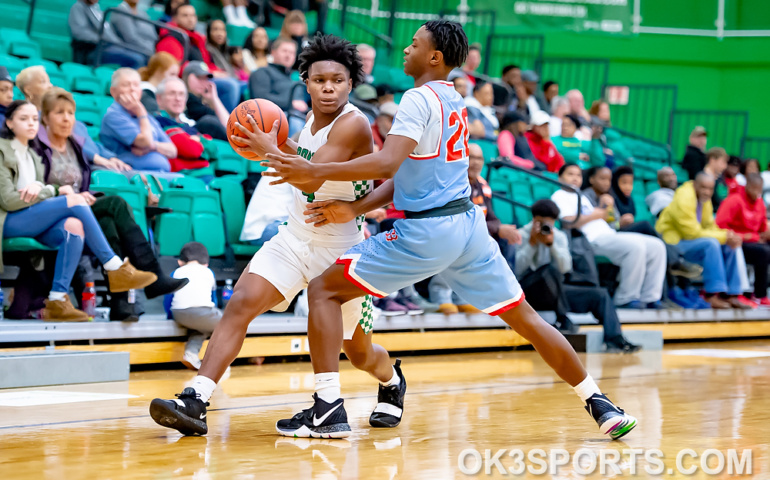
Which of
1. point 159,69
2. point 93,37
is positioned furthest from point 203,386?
point 93,37

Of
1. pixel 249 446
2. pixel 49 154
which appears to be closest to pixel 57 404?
pixel 249 446

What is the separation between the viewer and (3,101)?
5.83 meters

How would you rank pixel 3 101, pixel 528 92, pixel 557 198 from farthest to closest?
pixel 528 92 < pixel 557 198 < pixel 3 101

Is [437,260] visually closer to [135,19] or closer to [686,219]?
[135,19]

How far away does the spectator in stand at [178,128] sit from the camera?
6805mm

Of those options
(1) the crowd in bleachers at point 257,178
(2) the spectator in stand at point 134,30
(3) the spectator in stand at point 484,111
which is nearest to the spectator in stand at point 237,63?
(1) the crowd in bleachers at point 257,178

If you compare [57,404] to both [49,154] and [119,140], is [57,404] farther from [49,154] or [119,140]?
[119,140]

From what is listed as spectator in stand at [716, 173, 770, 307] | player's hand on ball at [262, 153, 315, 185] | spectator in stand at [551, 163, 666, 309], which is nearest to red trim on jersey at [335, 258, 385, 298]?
player's hand on ball at [262, 153, 315, 185]

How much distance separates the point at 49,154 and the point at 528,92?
25.9 feet

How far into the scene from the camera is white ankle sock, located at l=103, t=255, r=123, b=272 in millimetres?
5152

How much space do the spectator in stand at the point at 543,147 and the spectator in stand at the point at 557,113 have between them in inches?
41.7

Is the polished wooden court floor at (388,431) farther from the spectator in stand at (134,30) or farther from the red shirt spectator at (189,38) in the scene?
the spectator in stand at (134,30)

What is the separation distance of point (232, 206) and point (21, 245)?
5.38 ft

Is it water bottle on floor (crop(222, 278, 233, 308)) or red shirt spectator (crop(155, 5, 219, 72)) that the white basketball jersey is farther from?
red shirt spectator (crop(155, 5, 219, 72))
